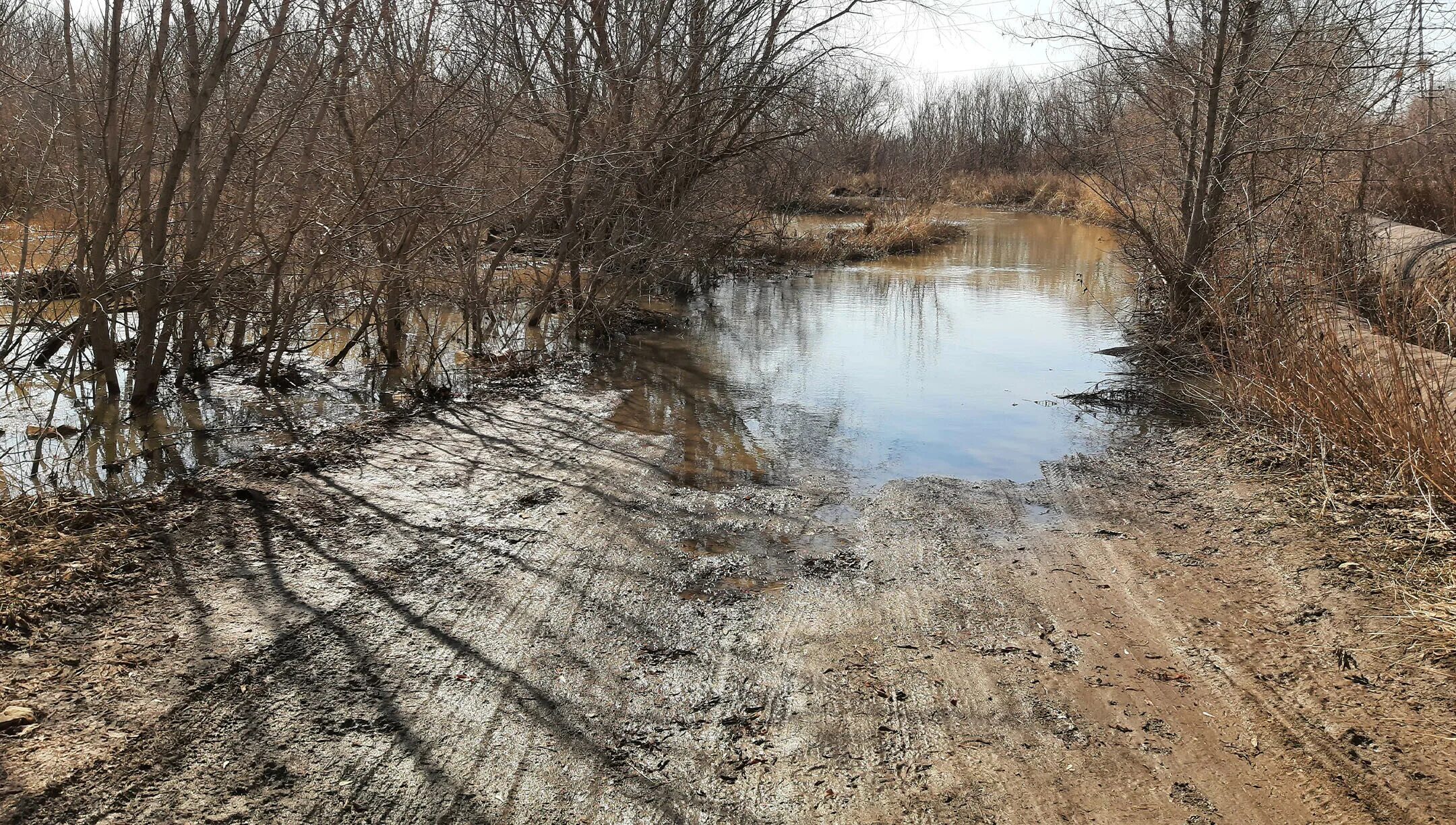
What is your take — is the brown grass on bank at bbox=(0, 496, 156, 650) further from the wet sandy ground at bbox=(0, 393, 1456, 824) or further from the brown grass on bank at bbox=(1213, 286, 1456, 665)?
the brown grass on bank at bbox=(1213, 286, 1456, 665)

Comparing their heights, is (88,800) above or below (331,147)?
below

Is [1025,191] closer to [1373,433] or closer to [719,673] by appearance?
[1373,433]

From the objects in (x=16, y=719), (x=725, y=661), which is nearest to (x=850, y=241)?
(x=725, y=661)

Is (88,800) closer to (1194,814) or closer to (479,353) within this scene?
(1194,814)

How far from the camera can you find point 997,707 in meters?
3.56

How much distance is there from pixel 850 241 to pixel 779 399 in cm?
→ 1328

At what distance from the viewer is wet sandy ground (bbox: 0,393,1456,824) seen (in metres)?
3.00

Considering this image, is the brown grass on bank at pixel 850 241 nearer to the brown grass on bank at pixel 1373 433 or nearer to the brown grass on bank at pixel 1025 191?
the brown grass on bank at pixel 1025 191

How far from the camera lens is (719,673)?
379cm

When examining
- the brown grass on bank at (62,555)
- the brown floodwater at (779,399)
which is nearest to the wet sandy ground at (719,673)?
the brown grass on bank at (62,555)

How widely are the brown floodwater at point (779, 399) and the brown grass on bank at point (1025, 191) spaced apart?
18029 millimetres

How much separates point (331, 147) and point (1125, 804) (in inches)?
292

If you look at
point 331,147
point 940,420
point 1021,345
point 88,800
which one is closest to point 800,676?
point 88,800

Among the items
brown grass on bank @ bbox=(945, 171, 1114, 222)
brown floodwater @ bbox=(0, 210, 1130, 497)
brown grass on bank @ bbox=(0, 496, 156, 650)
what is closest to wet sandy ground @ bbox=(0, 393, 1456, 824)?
brown grass on bank @ bbox=(0, 496, 156, 650)
